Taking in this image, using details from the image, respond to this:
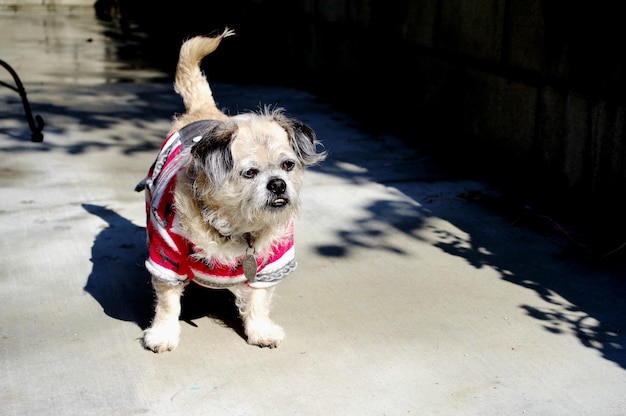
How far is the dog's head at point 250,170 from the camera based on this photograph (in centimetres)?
316

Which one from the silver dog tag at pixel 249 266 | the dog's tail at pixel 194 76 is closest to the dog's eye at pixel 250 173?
the silver dog tag at pixel 249 266

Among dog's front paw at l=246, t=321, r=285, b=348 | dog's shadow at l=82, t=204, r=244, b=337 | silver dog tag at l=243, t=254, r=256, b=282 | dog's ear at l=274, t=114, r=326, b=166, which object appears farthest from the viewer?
dog's shadow at l=82, t=204, r=244, b=337

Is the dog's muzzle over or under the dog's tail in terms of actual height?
under

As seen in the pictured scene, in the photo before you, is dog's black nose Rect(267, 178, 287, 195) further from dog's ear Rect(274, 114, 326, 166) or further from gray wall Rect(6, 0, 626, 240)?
gray wall Rect(6, 0, 626, 240)

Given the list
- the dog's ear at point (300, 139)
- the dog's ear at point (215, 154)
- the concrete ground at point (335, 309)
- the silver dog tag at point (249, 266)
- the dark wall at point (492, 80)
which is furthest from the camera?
the dark wall at point (492, 80)

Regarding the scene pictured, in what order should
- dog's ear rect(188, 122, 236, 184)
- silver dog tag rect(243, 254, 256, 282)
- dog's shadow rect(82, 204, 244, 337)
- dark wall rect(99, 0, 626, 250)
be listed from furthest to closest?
dark wall rect(99, 0, 626, 250) → dog's shadow rect(82, 204, 244, 337) → silver dog tag rect(243, 254, 256, 282) → dog's ear rect(188, 122, 236, 184)

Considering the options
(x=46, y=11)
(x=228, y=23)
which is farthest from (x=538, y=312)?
(x=46, y=11)

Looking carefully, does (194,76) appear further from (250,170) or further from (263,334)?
(263,334)

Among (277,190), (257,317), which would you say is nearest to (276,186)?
(277,190)

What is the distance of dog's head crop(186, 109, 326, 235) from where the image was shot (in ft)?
10.4

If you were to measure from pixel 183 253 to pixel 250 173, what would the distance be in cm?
53

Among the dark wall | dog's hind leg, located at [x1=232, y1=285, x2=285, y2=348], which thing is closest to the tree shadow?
the dark wall

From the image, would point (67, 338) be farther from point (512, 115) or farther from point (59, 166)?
point (512, 115)

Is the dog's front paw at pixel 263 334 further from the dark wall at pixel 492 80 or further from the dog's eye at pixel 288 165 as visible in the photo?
the dark wall at pixel 492 80
